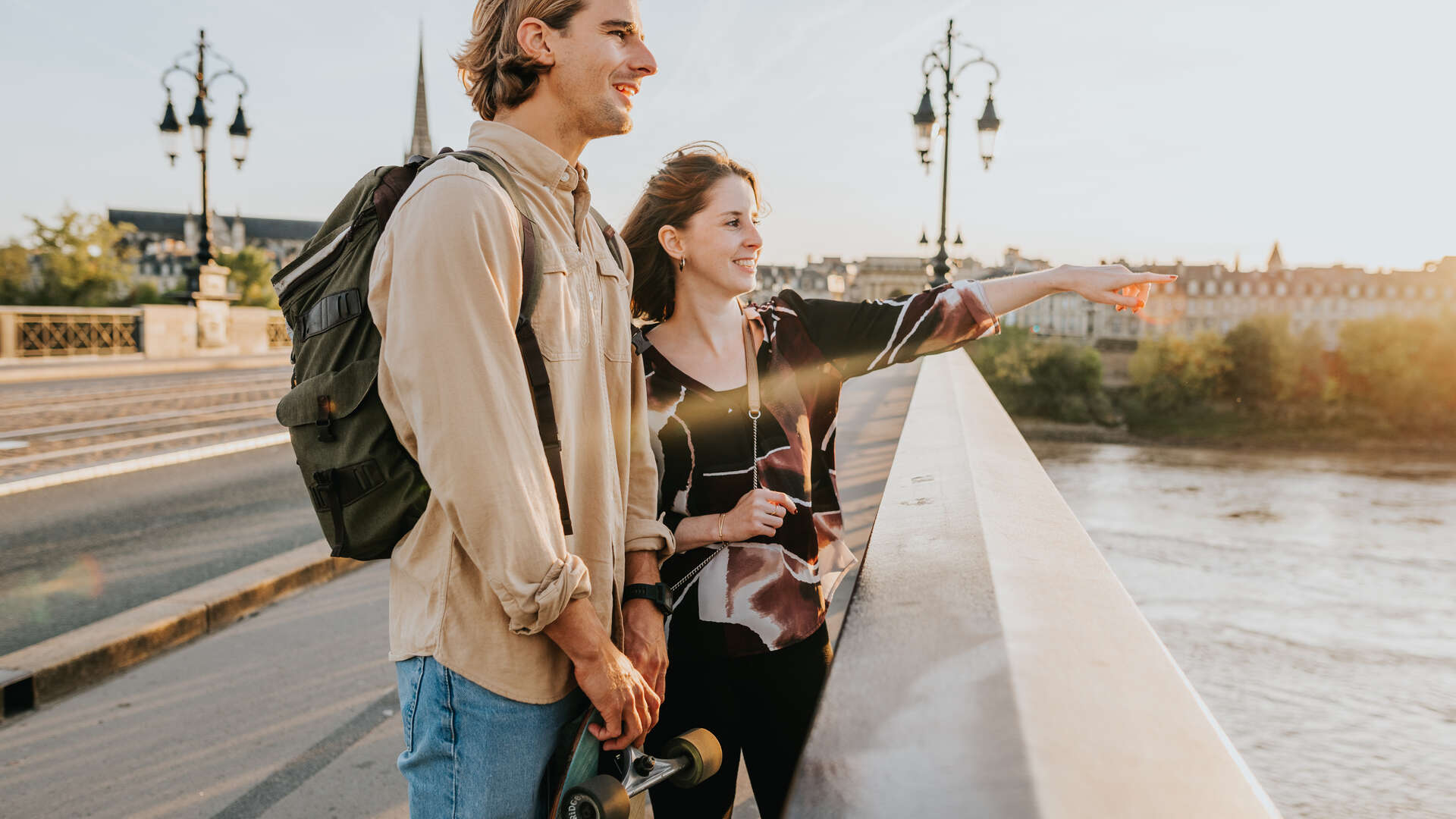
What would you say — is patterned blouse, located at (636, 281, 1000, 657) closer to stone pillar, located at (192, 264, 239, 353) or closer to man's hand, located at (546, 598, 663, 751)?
man's hand, located at (546, 598, 663, 751)

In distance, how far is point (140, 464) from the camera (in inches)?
398

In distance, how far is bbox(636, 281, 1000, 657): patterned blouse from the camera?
209 centimetres

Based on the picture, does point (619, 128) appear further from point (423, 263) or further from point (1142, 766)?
point (1142, 766)

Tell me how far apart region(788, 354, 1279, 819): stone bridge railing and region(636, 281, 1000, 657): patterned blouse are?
0.38 metres

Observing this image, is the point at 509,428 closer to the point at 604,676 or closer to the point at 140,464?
the point at 604,676

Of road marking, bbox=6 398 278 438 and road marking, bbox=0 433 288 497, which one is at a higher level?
road marking, bbox=6 398 278 438

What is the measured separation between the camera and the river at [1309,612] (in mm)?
6887

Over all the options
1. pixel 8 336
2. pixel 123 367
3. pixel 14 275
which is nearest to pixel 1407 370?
pixel 123 367

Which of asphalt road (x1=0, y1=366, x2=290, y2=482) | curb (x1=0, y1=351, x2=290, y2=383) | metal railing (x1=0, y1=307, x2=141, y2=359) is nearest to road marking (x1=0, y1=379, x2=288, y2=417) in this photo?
asphalt road (x1=0, y1=366, x2=290, y2=482)

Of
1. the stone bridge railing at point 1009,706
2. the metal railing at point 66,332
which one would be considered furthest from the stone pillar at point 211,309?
the stone bridge railing at point 1009,706

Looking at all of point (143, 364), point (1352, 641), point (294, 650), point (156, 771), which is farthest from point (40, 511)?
point (1352, 641)

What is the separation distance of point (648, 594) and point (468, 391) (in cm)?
65

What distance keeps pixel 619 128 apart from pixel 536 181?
20 cm

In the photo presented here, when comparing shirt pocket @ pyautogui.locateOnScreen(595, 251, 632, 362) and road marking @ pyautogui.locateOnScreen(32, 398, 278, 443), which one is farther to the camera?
road marking @ pyautogui.locateOnScreen(32, 398, 278, 443)
